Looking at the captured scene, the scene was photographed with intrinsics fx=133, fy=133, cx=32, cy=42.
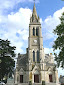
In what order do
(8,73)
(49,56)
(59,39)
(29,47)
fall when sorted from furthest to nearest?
1. (49,56)
2. (29,47)
3. (8,73)
4. (59,39)

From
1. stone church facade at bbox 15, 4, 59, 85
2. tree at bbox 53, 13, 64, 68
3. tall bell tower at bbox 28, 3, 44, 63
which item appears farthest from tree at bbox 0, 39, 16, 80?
tree at bbox 53, 13, 64, 68

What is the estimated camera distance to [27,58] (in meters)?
47.1

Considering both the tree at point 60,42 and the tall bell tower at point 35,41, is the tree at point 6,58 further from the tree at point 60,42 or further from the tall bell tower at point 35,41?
the tree at point 60,42

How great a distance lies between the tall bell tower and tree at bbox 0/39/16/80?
250 inches

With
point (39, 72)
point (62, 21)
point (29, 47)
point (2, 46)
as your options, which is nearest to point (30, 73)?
point (39, 72)

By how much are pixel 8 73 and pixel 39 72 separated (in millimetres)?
10106

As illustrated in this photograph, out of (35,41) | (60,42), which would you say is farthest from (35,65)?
(60,42)

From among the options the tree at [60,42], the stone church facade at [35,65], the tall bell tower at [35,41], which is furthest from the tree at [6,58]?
the tree at [60,42]

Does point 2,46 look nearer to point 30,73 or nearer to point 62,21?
point 30,73

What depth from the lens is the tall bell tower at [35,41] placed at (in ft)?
150

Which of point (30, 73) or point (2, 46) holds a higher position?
point (2, 46)

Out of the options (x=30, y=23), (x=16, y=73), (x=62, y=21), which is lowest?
(x=16, y=73)

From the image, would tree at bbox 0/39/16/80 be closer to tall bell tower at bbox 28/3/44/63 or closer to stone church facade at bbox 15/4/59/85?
stone church facade at bbox 15/4/59/85

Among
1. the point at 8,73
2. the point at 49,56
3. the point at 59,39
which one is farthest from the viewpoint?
the point at 49,56
